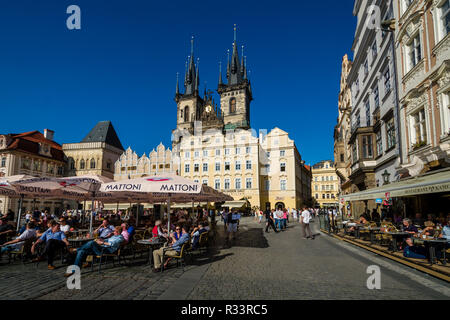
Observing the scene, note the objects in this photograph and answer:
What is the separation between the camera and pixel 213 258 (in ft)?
30.5

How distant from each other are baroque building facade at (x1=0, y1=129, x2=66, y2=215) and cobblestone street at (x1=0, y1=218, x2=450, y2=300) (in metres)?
45.7

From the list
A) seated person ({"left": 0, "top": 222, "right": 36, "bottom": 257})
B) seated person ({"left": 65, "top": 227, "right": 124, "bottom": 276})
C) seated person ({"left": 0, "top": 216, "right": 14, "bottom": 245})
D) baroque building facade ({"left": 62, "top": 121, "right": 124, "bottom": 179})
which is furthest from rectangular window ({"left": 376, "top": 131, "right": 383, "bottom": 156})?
baroque building facade ({"left": 62, "top": 121, "right": 124, "bottom": 179})

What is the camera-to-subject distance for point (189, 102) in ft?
276

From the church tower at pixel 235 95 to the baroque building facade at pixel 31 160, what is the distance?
3908 cm

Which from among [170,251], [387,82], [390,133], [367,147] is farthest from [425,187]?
[367,147]

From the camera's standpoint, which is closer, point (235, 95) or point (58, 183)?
point (58, 183)

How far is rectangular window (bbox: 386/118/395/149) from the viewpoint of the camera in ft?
51.6

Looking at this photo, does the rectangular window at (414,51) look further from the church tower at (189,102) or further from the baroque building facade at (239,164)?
the church tower at (189,102)

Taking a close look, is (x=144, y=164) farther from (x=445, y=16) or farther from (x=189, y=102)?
(x=445, y=16)

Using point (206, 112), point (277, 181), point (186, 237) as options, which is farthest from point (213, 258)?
point (206, 112)

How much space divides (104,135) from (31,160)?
1493 cm

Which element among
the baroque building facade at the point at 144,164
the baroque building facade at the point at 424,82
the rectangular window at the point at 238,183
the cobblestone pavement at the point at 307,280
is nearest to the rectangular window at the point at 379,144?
the baroque building facade at the point at 424,82

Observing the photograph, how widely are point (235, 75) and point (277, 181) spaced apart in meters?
42.6
